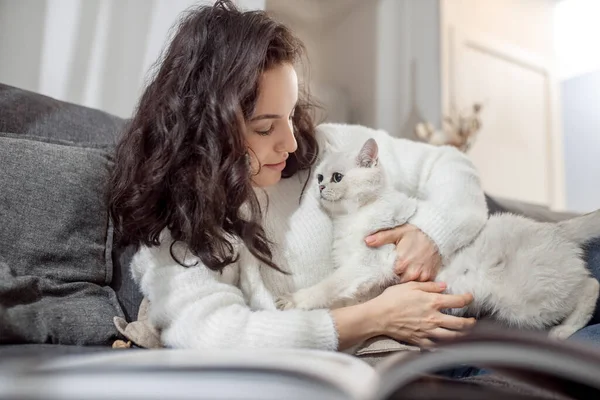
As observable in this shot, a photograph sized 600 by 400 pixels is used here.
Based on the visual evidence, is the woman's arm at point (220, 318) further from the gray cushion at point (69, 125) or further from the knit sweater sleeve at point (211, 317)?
the gray cushion at point (69, 125)

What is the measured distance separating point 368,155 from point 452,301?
0.40m

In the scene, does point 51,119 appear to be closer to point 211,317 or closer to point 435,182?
point 211,317

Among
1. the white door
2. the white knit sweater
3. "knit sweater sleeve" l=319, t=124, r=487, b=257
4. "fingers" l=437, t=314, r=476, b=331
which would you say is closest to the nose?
the white knit sweater

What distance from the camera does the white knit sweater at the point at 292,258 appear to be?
842mm

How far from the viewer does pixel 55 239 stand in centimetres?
98

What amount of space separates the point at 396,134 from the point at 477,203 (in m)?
1.91

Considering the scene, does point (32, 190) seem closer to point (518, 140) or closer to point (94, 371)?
point (94, 371)

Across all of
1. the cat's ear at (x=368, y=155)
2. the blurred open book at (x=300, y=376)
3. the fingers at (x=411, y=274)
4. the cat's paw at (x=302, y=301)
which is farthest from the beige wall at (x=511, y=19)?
the blurred open book at (x=300, y=376)

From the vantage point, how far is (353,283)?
1.05m

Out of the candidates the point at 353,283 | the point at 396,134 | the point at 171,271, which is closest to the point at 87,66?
the point at 171,271

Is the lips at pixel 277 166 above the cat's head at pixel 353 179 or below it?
above

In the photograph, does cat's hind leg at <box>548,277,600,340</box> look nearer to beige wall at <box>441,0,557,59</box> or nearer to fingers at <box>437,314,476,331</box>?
fingers at <box>437,314,476,331</box>

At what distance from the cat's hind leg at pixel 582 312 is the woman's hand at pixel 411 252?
0.28 metres

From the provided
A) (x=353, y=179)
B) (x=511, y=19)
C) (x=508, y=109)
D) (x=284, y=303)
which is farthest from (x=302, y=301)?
(x=511, y=19)
